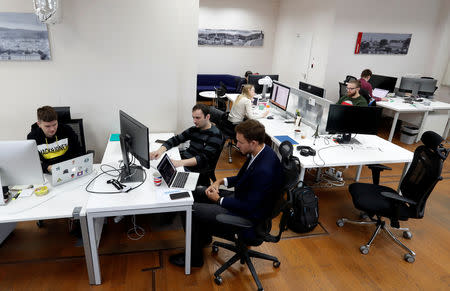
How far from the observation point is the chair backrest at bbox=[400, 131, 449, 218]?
2514 mm

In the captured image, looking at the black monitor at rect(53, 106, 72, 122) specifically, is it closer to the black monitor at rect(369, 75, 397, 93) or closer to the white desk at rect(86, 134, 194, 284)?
the white desk at rect(86, 134, 194, 284)

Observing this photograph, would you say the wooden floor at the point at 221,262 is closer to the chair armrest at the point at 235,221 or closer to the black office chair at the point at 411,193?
the black office chair at the point at 411,193

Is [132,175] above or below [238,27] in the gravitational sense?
below

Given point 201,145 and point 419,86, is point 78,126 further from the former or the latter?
point 419,86

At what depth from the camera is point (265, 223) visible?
7.18 ft

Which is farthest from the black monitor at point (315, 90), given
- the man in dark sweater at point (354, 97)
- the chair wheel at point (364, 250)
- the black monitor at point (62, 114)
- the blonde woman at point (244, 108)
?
the black monitor at point (62, 114)

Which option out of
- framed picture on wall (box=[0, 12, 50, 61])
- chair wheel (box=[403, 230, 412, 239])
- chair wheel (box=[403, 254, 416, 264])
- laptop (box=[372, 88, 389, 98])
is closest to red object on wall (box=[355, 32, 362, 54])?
laptop (box=[372, 88, 389, 98])

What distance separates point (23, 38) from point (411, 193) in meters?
4.23

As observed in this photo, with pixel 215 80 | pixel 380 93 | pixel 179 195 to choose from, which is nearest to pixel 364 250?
pixel 179 195

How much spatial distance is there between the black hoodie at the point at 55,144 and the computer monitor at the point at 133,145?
0.62 meters

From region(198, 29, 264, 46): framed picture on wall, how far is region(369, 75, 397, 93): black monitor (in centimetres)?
373

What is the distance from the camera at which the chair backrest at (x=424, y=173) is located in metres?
2.51

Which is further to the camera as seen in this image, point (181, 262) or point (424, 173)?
point (424, 173)

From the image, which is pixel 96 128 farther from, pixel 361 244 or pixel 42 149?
pixel 361 244
